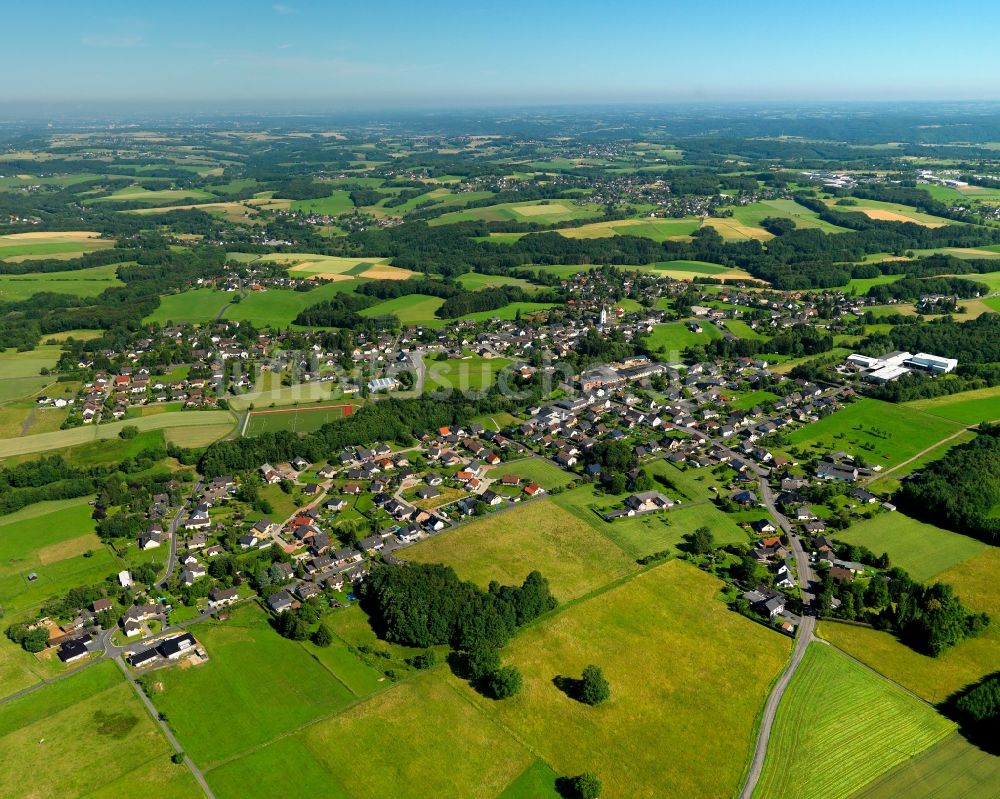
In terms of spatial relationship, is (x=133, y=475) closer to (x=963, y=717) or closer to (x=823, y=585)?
(x=823, y=585)

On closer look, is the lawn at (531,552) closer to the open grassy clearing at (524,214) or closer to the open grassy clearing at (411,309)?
the open grassy clearing at (411,309)

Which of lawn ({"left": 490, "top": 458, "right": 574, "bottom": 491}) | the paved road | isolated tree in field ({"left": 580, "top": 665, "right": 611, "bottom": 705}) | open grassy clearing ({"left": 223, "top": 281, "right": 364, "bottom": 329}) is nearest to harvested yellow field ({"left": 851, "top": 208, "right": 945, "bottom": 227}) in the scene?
open grassy clearing ({"left": 223, "top": 281, "right": 364, "bottom": 329})

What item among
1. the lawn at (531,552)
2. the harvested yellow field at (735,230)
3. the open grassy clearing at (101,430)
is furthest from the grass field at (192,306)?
the harvested yellow field at (735,230)

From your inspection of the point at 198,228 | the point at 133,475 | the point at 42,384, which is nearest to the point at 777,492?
the point at 133,475

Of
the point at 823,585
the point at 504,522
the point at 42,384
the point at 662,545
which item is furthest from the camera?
the point at 42,384

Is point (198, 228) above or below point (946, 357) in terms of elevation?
above

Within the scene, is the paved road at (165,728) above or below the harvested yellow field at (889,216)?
below
